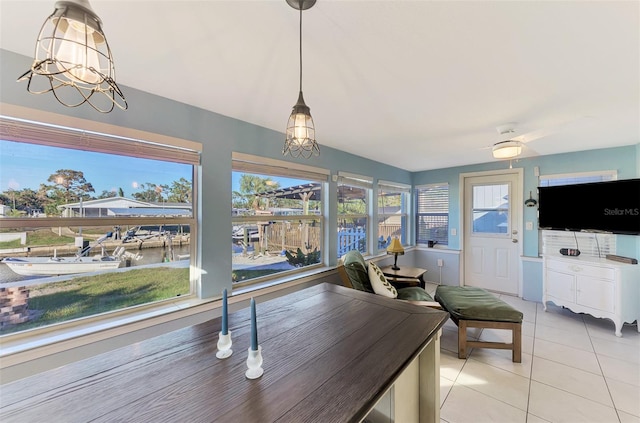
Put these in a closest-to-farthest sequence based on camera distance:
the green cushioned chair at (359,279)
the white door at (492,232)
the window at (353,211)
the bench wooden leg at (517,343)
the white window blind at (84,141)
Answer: the white window blind at (84,141) < the bench wooden leg at (517,343) < the green cushioned chair at (359,279) < the window at (353,211) < the white door at (492,232)

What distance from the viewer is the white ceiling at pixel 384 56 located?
1.09 metres

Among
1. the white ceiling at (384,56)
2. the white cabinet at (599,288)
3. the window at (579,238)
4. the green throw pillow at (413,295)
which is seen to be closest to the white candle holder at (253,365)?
the white ceiling at (384,56)

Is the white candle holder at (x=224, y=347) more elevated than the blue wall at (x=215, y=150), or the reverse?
the blue wall at (x=215, y=150)

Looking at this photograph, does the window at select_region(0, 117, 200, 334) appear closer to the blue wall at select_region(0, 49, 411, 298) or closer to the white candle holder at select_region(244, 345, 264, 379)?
the blue wall at select_region(0, 49, 411, 298)

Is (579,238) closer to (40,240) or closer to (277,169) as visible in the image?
(277,169)

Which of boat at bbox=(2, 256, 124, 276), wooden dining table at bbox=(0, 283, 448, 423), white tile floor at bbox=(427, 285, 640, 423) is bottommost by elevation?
white tile floor at bbox=(427, 285, 640, 423)

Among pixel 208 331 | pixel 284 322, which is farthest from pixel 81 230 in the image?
pixel 284 322

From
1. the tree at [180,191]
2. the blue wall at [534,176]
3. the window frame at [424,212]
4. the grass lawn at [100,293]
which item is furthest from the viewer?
the window frame at [424,212]

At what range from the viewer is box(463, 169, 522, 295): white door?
13.3 feet

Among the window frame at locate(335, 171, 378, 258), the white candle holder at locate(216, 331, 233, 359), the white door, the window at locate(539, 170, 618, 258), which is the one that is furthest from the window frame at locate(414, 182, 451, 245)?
the white candle holder at locate(216, 331, 233, 359)

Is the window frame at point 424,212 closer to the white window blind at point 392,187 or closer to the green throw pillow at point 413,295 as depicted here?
the white window blind at point 392,187

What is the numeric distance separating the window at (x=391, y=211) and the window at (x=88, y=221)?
10.2 ft

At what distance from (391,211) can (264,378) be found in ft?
13.5

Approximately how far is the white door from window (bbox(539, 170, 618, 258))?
357mm
